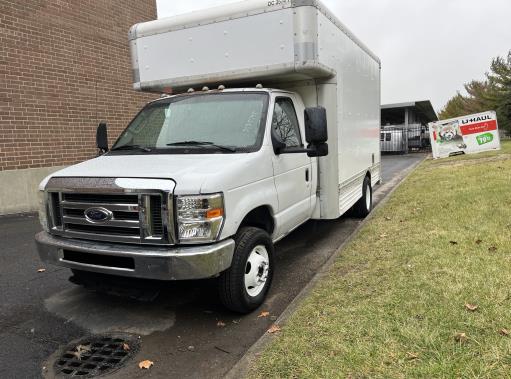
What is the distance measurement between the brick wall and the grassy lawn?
24.0 feet

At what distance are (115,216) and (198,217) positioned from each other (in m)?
0.72

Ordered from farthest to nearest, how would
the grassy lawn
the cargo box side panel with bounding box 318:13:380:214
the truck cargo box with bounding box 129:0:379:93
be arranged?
the cargo box side panel with bounding box 318:13:380:214
the truck cargo box with bounding box 129:0:379:93
the grassy lawn

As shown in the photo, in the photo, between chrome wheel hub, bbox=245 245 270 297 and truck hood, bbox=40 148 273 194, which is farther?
chrome wheel hub, bbox=245 245 270 297

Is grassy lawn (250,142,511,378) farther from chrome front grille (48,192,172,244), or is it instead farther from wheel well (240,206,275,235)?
chrome front grille (48,192,172,244)

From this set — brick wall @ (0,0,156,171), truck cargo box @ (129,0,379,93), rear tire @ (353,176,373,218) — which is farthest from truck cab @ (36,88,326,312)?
brick wall @ (0,0,156,171)

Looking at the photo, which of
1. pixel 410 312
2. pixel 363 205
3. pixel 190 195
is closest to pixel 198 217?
pixel 190 195

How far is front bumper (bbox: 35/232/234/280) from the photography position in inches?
135

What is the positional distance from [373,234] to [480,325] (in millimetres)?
3151

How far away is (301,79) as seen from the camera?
5531 millimetres

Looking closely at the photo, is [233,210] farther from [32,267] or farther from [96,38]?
[96,38]

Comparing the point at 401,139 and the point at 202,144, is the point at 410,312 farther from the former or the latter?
the point at 401,139

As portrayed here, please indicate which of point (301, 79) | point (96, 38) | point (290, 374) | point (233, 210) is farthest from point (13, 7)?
point (290, 374)

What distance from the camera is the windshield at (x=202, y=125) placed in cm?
434

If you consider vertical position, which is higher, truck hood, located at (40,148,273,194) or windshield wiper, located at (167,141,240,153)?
windshield wiper, located at (167,141,240,153)
